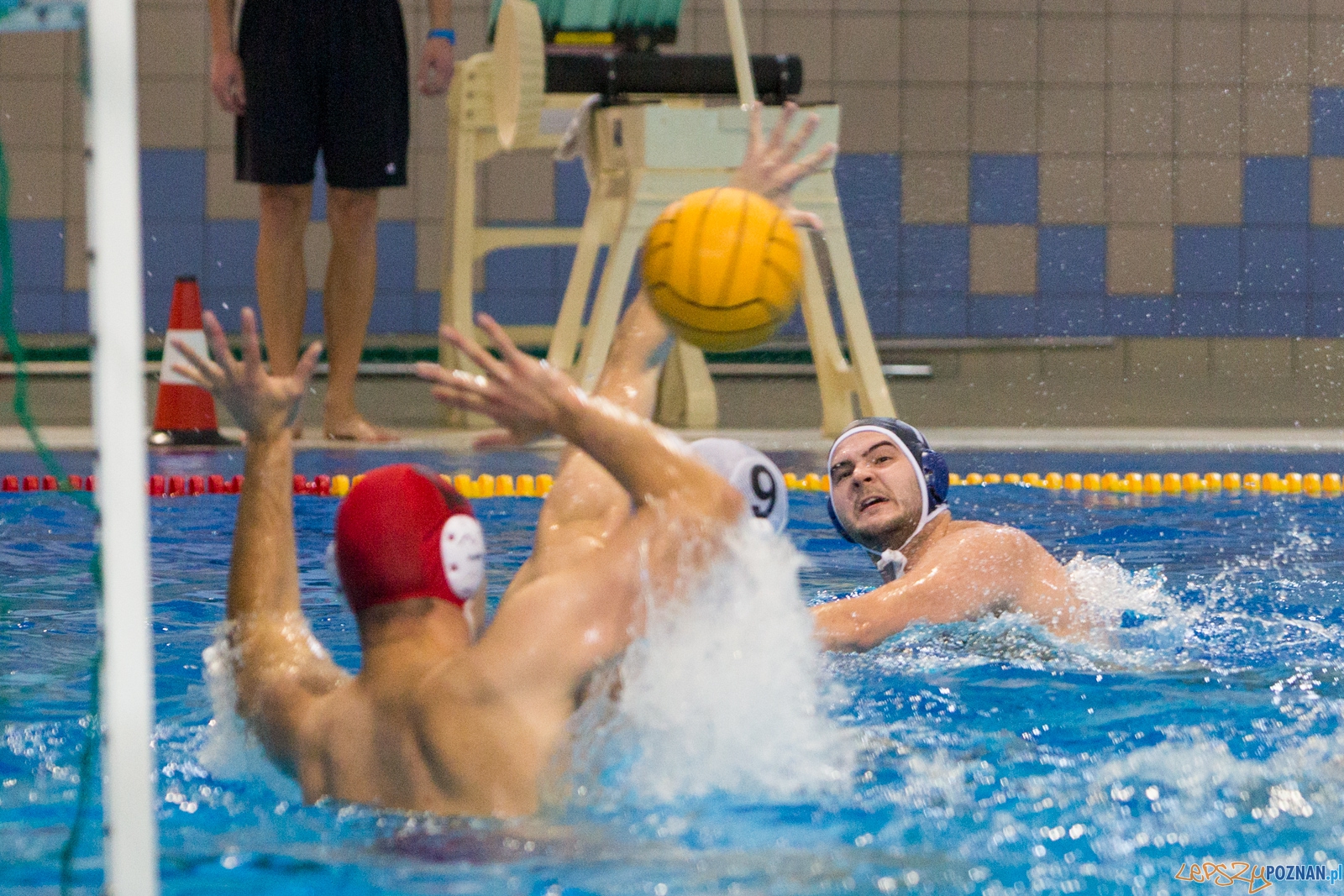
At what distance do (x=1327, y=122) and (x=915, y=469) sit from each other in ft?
20.7

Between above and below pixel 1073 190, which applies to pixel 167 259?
below

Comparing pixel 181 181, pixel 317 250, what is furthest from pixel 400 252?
pixel 181 181

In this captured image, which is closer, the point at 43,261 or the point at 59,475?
the point at 59,475

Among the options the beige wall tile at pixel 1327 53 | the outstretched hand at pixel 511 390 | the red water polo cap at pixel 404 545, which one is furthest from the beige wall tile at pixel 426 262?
the outstretched hand at pixel 511 390

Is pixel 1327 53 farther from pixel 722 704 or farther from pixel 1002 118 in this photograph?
pixel 722 704

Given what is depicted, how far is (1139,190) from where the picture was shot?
8.56 m

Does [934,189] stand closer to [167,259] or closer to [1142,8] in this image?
[1142,8]

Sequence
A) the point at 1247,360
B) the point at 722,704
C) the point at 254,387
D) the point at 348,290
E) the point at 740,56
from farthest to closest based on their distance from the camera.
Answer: the point at 1247,360 < the point at 348,290 < the point at 740,56 < the point at 722,704 < the point at 254,387

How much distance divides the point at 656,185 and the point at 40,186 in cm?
387

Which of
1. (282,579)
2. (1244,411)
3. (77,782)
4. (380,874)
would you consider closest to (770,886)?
(380,874)

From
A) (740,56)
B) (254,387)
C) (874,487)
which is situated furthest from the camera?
(740,56)

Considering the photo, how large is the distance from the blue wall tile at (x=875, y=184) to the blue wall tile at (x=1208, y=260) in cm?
144

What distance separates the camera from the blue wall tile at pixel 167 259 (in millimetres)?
8297

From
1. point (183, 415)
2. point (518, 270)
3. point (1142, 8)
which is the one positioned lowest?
point (183, 415)
